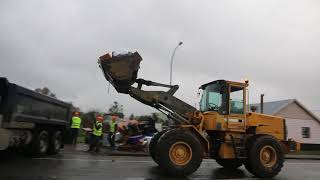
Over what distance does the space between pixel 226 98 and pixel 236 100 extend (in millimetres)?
396

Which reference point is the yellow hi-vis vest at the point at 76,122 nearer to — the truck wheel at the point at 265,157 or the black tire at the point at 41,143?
the black tire at the point at 41,143

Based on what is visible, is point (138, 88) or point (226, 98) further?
point (226, 98)

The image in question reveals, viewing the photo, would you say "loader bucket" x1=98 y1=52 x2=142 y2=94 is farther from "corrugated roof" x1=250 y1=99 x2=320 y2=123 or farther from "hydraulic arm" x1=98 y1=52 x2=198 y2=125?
"corrugated roof" x1=250 y1=99 x2=320 y2=123

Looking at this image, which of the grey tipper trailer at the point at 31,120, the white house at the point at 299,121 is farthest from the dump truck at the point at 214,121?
the white house at the point at 299,121

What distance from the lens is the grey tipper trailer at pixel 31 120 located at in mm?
12445

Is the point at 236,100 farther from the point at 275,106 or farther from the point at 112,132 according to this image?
the point at 275,106

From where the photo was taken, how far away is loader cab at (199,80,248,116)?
1363 centimetres

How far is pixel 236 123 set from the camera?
13.8 meters

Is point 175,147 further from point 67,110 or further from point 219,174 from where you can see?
point 67,110

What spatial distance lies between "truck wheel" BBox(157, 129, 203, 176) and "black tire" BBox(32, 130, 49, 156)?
5.04m

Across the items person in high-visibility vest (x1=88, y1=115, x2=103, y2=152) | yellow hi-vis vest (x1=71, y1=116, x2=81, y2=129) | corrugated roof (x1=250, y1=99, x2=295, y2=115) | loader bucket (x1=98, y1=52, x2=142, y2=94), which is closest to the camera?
loader bucket (x1=98, y1=52, x2=142, y2=94)

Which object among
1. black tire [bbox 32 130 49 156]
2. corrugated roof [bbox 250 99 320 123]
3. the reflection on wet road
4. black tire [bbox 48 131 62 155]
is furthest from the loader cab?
corrugated roof [bbox 250 99 320 123]

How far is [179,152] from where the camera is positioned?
41.3 ft

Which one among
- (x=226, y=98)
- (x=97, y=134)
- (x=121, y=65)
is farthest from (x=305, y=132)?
(x=121, y=65)
